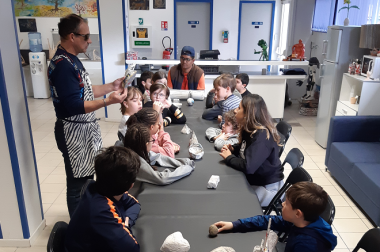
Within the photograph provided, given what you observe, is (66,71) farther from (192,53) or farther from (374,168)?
(374,168)

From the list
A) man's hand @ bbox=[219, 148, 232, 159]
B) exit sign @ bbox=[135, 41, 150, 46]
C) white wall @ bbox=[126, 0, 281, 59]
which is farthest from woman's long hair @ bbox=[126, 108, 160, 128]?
white wall @ bbox=[126, 0, 281, 59]

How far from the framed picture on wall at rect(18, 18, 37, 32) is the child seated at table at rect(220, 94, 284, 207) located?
7368 millimetres

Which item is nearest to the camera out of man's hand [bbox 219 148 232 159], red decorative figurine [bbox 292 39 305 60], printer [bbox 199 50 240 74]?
man's hand [bbox 219 148 232 159]

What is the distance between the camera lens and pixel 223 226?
161 centimetres

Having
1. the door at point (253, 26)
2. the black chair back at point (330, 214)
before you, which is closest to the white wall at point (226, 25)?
the door at point (253, 26)

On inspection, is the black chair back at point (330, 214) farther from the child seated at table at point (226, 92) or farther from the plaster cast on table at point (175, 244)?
the child seated at table at point (226, 92)

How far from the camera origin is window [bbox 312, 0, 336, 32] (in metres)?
6.35

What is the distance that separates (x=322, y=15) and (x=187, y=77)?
420 cm

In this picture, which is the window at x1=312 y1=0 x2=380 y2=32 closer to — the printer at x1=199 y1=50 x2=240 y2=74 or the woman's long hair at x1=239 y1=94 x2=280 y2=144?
the printer at x1=199 y1=50 x2=240 y2=74

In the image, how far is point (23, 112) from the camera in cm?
251

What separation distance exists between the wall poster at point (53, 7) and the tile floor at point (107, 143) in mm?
2721

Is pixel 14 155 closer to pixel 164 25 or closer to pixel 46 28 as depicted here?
pixel 164 25

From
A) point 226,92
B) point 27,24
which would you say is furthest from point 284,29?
point 27,24

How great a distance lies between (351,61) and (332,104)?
0.66m
